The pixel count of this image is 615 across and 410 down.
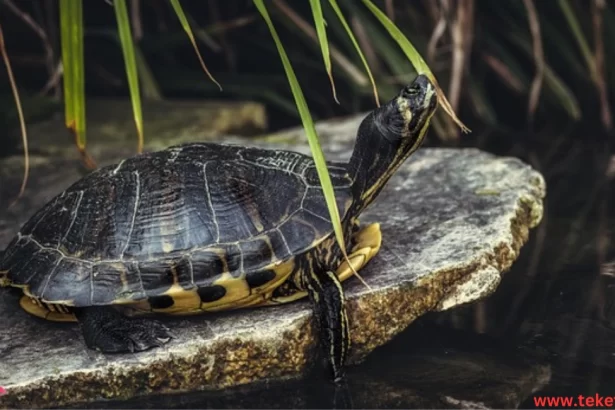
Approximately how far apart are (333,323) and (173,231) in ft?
1.38

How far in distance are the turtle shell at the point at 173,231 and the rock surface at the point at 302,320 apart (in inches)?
4.5

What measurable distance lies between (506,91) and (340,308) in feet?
9.39

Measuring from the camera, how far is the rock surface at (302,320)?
82.4 inches

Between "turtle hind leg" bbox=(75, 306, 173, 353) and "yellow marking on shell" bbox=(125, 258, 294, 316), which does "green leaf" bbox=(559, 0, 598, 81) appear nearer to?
"yellow marking on shell" bbox=(125, 258, 294, 316)

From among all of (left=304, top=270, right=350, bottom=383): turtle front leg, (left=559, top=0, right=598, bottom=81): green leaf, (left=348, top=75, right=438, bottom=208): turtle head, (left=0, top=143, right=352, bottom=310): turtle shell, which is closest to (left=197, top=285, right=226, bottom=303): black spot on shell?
(left=0, top=143, right=352, bottom=310): turtle shell

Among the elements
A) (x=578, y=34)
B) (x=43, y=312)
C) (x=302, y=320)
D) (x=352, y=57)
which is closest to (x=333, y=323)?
(x=302, y=320)

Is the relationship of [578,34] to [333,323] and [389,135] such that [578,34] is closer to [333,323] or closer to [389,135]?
[389,135]

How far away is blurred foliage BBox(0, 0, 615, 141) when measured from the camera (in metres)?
4.14

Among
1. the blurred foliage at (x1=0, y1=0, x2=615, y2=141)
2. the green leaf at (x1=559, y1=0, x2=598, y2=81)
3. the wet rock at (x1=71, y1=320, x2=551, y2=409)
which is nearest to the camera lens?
the wet rock at (x1=71, y1=320, x2=551, y2=409)

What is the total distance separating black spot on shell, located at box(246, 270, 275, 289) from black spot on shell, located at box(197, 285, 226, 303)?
6cm

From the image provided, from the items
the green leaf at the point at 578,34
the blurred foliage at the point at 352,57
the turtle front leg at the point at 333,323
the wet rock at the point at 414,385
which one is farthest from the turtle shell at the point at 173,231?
the green leaf at the point at 578,34

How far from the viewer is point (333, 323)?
2176 mm

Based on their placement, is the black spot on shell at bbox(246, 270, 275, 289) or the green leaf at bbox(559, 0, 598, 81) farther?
the green leaf at bbox(559, 0, 598, 81)

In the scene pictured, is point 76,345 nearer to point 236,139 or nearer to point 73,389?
point 73,389
